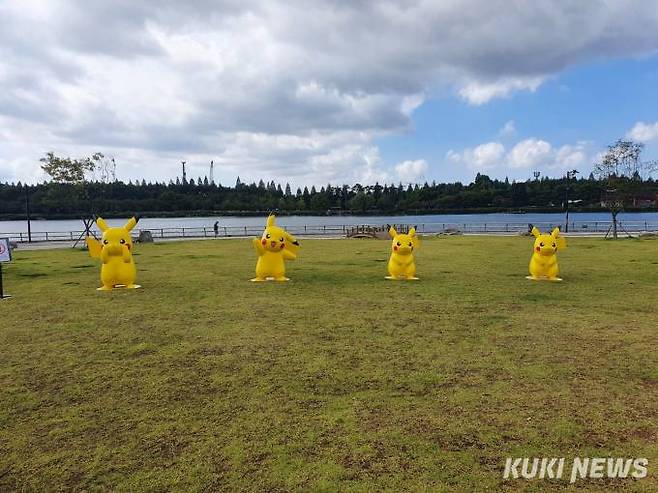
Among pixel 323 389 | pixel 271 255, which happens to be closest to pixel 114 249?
pixel 271 255

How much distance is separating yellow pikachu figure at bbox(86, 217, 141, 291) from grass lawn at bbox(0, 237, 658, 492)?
1140 millimetres

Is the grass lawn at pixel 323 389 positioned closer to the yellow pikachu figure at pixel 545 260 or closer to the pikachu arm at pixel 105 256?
the pikachu arm at pixel 105 256

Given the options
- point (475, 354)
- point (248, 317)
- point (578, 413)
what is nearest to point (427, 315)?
point (475, 354)

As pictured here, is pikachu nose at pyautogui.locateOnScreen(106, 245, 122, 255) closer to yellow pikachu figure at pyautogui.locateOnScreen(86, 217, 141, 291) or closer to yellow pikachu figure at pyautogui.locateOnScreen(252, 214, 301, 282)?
yellow pikachu figure at pyautogui.locateOnScreen(86, 217, 141, 291)

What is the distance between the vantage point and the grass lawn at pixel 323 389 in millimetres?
3566

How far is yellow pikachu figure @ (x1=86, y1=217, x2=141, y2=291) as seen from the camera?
11516mm

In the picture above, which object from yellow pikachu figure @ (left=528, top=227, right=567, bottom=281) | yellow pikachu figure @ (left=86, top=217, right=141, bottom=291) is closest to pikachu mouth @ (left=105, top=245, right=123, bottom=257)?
yellow pikachu figure @ (left=86, top=217, right=141, bottom=291)

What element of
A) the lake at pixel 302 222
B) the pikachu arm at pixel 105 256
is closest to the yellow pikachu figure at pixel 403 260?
the pikachu arm at pixel 105 256

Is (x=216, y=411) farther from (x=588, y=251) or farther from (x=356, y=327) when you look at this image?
(x=588, y=251)

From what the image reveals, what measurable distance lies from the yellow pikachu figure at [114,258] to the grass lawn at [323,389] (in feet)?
3.74

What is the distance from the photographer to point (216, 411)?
455 centimetres

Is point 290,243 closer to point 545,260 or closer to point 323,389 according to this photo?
A: point 545,260

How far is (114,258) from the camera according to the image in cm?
1162

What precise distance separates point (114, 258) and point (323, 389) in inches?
325
